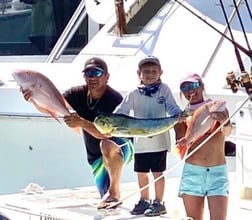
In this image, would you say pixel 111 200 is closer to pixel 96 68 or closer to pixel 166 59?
pixel 96 68

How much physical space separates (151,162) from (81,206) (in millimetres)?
624

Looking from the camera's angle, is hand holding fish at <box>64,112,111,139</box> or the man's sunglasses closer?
hand holding fish at <box>64,112,111,139</box>

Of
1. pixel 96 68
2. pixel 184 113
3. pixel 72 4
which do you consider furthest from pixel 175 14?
pixel 184 113

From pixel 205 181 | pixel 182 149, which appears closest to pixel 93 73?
pixel 182 149

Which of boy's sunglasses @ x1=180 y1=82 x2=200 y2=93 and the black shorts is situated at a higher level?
boy's sunglasses @ x1=180 y1=82 x2=200 y2=93

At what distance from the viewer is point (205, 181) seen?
191 inches

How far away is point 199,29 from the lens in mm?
7562

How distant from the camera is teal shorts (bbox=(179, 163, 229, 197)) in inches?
191

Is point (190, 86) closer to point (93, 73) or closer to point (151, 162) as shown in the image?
point (151, 162)

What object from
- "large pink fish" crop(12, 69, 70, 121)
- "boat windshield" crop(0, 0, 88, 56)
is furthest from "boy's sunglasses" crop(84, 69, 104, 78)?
"boat windshield" crop(0, 0, 88, 56)

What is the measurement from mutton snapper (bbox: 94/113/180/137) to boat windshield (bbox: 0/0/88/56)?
Result: 14.4 feet

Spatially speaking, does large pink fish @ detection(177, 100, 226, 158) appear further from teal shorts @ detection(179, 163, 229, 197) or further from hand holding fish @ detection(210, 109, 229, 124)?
teal shorts @ detection(179, 163, 229, 197)

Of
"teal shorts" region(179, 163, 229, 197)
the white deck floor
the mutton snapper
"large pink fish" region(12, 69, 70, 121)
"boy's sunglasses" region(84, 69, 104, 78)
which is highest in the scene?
"boy's sunglasses" region(84, 69, 104, 78)

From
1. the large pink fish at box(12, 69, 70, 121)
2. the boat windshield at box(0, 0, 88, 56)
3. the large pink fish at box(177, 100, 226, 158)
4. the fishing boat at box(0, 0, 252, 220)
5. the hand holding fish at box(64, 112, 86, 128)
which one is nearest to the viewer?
the large pink fish at box(177, 100, 226, 158)
